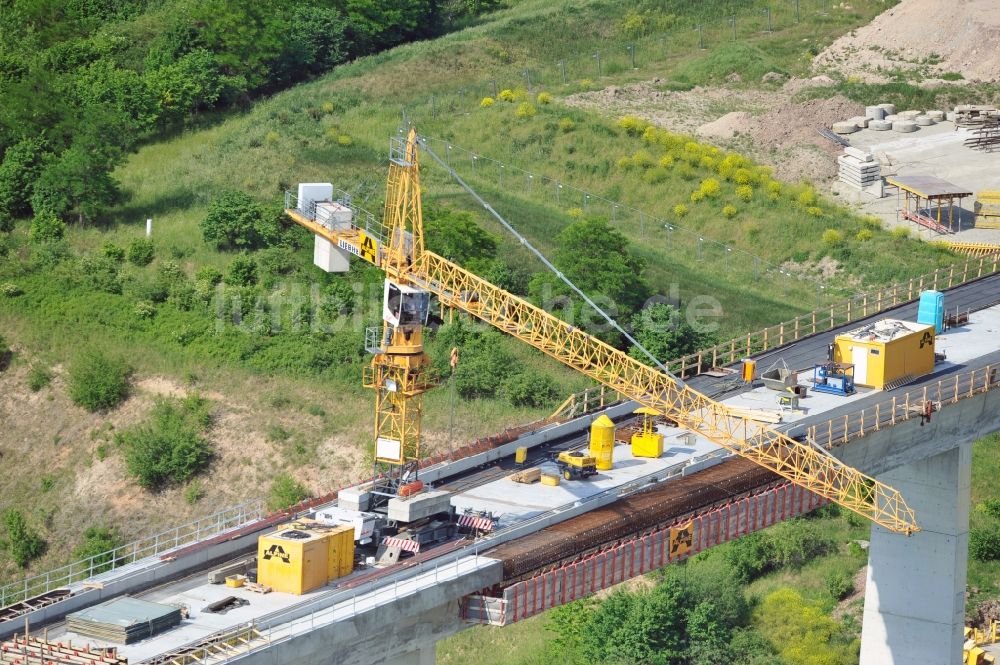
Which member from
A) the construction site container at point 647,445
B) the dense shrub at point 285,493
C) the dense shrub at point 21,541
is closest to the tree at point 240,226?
the dense shrub at point 285,493

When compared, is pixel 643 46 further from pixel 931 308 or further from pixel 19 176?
pixel 931 308

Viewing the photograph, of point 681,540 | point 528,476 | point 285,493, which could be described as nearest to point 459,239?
point 285,493

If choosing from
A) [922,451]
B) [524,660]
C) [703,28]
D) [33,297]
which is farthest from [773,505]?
[703,28]

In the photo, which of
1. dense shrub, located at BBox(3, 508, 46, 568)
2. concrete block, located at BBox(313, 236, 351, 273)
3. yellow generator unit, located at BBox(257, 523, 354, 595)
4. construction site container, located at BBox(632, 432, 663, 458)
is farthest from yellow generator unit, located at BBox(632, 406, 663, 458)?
dense shrub, located at BBox(3, 508, 46, 568)

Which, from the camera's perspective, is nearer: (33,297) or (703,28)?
(33,297)

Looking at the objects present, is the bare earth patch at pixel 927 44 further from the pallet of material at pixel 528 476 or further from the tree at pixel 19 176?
the pallet of material at pixel 528 476

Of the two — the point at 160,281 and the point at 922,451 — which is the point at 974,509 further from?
the point at 160,281
